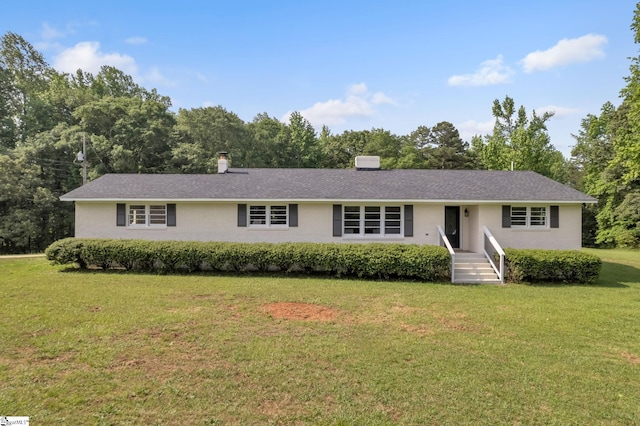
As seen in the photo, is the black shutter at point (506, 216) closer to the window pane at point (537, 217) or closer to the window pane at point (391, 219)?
the window pane at point (537, 217)

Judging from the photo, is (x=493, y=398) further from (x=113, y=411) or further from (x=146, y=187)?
(x=146, y=187)

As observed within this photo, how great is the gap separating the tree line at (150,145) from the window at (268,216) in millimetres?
16800

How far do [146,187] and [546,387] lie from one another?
15.0 metres

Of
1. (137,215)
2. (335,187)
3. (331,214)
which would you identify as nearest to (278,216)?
(331,214)

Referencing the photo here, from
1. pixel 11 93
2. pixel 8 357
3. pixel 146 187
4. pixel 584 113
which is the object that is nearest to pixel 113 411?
pixel 8 357

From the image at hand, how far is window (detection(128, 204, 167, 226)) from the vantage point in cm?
1417

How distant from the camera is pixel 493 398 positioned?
13.2ft

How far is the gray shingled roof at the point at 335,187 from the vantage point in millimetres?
13641

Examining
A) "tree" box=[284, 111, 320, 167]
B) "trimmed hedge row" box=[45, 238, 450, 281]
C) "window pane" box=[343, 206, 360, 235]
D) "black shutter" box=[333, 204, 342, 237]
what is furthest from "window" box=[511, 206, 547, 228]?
"tree" box=[284, 111, 320, 167]

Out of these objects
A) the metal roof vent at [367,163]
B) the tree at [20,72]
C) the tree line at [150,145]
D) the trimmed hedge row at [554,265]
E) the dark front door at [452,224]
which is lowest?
the trimmed hedge row at [554,265]

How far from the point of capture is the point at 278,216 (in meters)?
14.0

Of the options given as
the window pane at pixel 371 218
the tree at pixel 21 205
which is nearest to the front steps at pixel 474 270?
the window pane at pixel 371 218

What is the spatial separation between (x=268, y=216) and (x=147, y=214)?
495 centimetres

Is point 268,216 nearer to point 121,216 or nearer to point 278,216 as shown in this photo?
point 278,216
